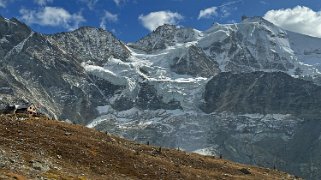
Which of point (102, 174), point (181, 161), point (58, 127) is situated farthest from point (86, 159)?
point (181, 161)

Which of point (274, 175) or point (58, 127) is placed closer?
point (58, 127)

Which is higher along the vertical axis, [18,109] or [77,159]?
[18,109]

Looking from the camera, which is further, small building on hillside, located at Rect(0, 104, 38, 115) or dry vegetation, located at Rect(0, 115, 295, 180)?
small building on hillside, located at Rect(0, 104, 38, 115)

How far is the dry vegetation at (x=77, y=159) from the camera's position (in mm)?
65875

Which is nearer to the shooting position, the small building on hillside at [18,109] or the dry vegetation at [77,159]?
the dry vegetation at [77,159]

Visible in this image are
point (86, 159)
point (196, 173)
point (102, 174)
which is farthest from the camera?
point (196, 173)

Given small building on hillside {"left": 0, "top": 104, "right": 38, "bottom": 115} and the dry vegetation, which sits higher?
small building on hillside {"left": 0, "top": 104, "right": 38, "bottom": 115}

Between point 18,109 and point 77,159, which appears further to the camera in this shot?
point 18,109

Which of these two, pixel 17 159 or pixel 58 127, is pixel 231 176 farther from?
pixel 17 159

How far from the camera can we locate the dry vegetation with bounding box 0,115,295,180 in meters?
65.9

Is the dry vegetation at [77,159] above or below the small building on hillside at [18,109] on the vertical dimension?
below

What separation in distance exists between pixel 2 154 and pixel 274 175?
69674 millimetres

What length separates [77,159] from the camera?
7781 cm

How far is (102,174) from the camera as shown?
74438 millimetres
